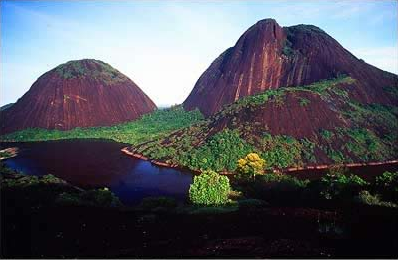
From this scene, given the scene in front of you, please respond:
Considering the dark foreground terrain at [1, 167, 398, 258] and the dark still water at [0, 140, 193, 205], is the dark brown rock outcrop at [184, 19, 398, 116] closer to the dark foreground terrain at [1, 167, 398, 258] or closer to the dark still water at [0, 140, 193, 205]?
the dark still water at [0, 140, 193, 205]

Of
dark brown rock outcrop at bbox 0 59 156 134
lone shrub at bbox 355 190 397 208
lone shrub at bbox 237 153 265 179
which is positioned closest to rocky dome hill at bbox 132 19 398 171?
lone shrub at bbox 237 153 265 179

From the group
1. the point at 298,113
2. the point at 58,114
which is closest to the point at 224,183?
the point at 298,113

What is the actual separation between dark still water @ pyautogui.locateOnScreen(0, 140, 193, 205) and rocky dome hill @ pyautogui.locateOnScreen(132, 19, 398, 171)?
4.49 meters

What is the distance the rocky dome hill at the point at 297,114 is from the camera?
52500 millimetres

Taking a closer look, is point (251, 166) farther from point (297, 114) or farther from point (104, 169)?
point (104, 169)

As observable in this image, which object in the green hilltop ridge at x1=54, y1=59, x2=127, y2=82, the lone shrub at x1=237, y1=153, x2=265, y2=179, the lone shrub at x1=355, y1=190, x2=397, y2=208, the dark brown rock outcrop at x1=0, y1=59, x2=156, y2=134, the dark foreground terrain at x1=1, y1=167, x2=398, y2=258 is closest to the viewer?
the dark foreground terrain at x1=1, y1=167, x2=398, y2=258

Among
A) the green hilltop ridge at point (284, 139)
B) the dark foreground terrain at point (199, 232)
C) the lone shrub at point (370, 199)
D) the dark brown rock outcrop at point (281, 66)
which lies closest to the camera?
the dark foreground terrain at point (199, 232)

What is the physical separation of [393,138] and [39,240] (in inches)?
2225

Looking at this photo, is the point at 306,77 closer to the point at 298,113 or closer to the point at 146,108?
the point at 298,113

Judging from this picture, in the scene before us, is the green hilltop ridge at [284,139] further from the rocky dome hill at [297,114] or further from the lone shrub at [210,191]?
the lone shrub at [210,191]

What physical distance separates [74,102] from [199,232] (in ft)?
284

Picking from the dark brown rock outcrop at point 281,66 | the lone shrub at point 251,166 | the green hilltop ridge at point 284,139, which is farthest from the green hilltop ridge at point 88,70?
the lone shrub at point 251,166

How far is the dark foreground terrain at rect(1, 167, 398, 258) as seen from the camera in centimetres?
1322

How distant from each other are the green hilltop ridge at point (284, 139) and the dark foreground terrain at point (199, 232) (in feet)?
95.4
